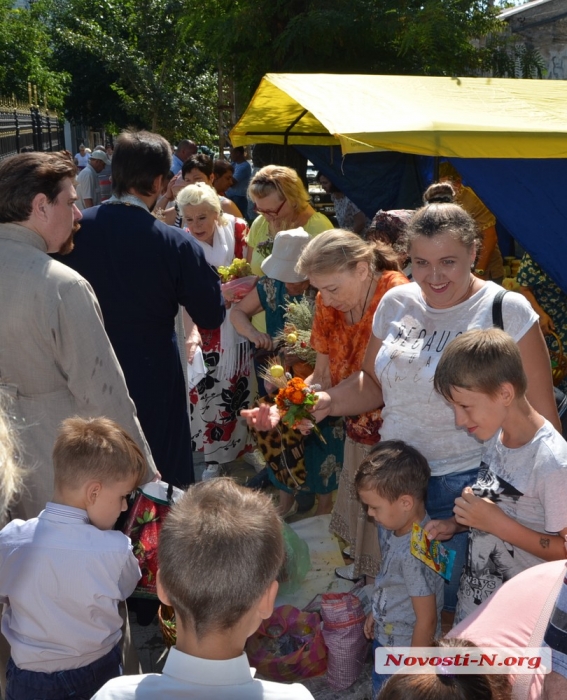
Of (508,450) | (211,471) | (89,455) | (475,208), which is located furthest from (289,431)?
(475,208)

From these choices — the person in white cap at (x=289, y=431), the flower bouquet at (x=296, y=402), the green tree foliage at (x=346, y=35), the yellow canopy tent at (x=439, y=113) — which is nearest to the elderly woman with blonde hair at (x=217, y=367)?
the person in white cap at (x=289, y=431)

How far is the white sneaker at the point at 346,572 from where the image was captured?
3.94 meters

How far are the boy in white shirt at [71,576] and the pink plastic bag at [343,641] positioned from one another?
103 cm

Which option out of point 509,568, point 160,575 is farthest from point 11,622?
point 509,568

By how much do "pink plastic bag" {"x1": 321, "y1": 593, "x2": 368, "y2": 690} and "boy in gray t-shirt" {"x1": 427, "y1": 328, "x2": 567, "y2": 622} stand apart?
3.44ft

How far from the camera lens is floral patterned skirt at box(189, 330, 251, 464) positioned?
16.5ft

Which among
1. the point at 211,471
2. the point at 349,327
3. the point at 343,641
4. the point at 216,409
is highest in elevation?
the point at 349,327

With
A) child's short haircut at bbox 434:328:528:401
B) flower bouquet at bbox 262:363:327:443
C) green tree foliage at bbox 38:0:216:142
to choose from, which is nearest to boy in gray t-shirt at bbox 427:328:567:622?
child's short haircut at bbox 434:328:528:401

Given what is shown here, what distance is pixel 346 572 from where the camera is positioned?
3994 millimetres

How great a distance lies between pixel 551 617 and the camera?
4.99 feet

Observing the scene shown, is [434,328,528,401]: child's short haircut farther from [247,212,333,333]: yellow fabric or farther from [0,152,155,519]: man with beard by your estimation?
[247,212,333,333]: yellow fabric

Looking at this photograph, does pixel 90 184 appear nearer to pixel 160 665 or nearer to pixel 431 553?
pixel 160 665

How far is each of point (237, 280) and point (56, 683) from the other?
2.89m

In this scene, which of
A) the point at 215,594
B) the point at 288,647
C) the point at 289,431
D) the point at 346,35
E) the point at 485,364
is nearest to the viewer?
the point at 215,594
